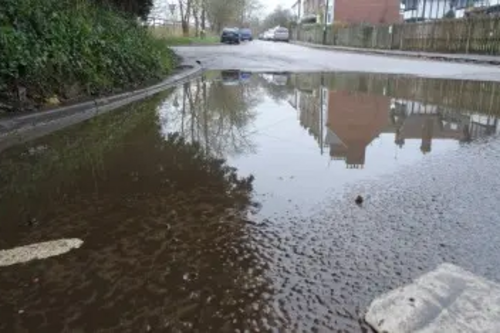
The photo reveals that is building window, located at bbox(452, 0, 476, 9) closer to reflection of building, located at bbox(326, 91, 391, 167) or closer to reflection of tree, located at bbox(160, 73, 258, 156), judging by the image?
reflection of building, located at bbox(326, 91, 391, 167)

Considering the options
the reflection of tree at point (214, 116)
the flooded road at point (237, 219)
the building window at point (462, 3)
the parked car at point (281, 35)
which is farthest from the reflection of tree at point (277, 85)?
the parked car at point (281, 35)

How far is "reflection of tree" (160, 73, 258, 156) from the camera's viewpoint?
622cm

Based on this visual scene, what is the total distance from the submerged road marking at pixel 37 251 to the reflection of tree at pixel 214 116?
8.43ft

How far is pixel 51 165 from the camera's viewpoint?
5.16 m

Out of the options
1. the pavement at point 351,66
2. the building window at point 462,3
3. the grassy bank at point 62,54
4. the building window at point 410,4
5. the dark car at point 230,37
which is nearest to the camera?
the grassy bank at point 62,54

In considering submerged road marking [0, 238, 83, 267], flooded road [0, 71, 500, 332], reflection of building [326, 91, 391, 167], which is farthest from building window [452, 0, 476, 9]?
submerged road marking [0, 238, 83, 267]

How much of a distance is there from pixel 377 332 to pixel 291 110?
6686mm

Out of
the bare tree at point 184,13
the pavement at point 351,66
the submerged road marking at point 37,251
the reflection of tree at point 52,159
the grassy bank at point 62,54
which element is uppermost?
the bare tree at point 184,13

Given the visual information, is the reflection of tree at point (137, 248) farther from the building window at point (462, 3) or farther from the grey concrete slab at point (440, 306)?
the building window at point (462, 3)

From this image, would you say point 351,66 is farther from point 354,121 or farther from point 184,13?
point 184,13

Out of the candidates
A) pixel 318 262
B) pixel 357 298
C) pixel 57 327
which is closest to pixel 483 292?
pixel 357 298

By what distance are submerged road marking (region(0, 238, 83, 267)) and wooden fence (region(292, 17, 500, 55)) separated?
29.7 metres

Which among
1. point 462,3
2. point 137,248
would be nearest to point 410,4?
point 462,3

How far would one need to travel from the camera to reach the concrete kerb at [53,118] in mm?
6242
